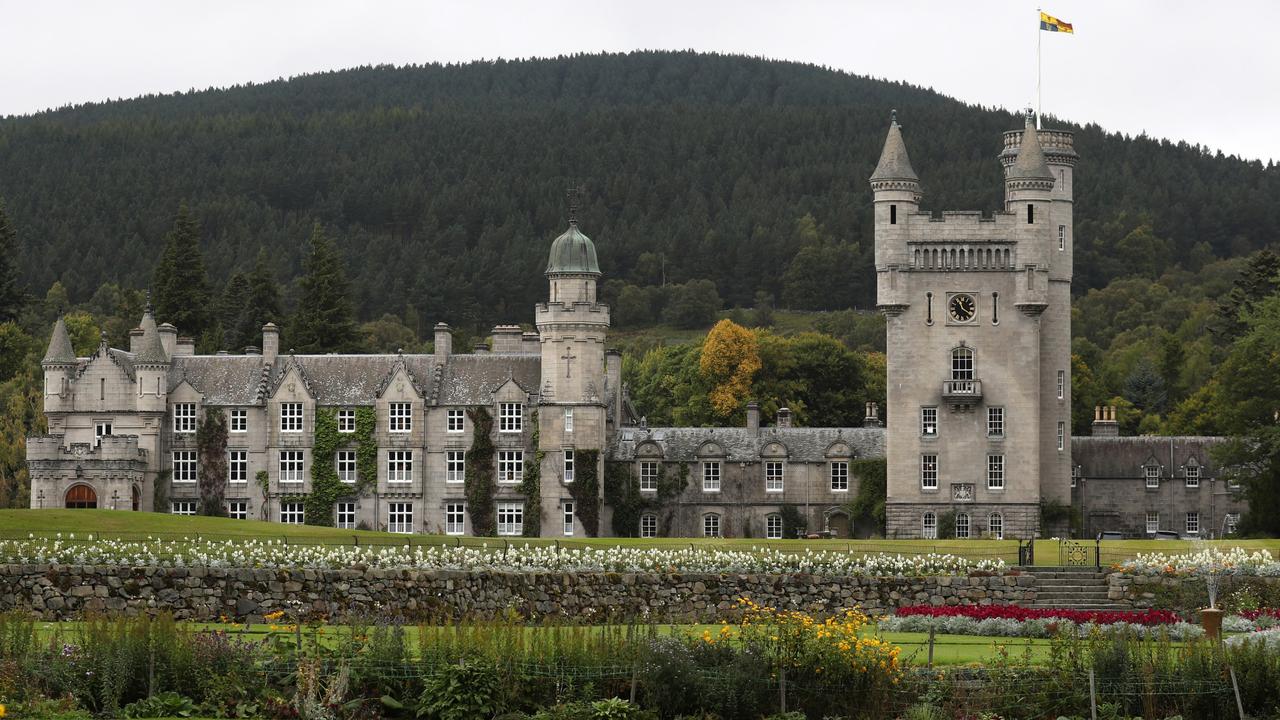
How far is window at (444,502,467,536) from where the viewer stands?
274 ft

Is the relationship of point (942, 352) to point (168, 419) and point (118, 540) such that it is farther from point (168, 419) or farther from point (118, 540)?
point (118, 540)

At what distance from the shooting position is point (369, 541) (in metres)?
58.8

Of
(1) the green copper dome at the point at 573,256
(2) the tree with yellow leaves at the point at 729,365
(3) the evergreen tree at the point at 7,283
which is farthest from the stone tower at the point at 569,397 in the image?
(3) the evergreen tree at the point at 7,283

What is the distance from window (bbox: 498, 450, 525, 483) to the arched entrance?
52.9 ft

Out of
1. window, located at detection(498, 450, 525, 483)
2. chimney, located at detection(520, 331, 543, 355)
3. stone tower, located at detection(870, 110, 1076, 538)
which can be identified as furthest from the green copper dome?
stone tower, located at detection(870, 110, 1076, 538)

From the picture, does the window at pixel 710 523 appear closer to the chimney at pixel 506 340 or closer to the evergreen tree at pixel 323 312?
the chimney at pixel 506 340

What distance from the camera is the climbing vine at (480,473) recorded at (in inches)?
3278

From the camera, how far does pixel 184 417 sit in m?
85.1

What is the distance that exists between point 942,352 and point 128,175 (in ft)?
428

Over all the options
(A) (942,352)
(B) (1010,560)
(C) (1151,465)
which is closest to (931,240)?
(A) (942,352)

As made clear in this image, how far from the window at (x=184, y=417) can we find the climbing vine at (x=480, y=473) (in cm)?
1151

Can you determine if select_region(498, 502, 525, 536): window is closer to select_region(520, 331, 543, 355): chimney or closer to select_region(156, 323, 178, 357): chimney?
select_region(520, 331, 543, 355): chimney

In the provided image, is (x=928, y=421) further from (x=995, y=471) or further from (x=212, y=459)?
(x=212, y=459)

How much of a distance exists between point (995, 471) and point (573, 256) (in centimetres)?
1912
